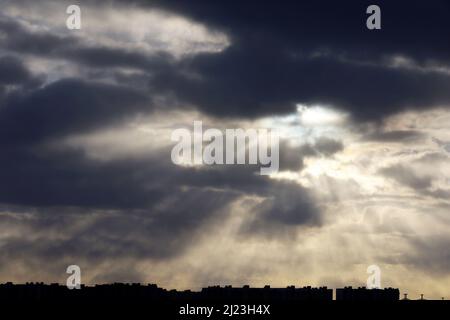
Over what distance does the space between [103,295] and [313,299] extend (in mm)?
47023

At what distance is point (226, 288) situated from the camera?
17988 centimetres
